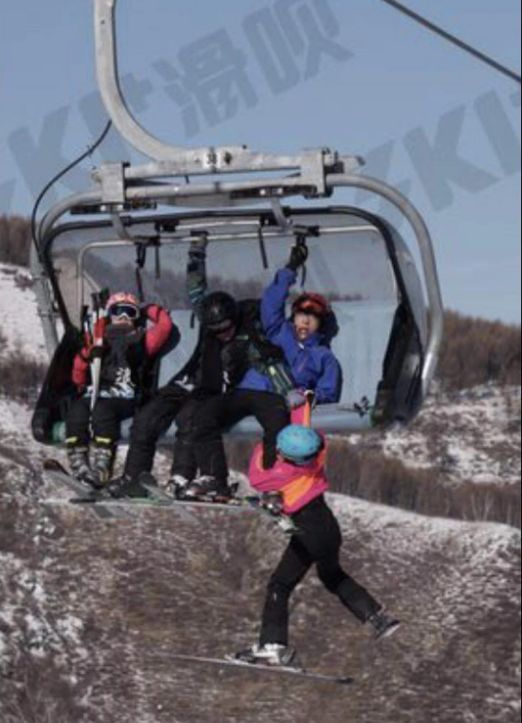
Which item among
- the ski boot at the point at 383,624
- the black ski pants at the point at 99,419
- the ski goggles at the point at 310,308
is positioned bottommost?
the ski boot at the point at 383,624

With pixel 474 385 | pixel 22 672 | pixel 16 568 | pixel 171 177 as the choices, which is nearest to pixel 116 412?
pixel 171 177

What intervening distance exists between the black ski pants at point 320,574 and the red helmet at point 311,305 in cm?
94

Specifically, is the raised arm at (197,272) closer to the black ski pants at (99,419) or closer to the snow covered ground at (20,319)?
the black ski pants at (99,419)

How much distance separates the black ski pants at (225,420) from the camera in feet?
36.6

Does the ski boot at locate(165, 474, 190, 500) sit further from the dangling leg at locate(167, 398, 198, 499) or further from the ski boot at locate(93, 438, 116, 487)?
the ski boot at locate(93, 438, 116, 487)

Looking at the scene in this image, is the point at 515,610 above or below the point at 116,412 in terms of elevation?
below

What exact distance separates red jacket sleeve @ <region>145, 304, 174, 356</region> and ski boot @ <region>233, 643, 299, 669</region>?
1.65 meters

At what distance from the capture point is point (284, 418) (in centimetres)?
1116

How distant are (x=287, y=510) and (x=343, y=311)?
1071 millimetres

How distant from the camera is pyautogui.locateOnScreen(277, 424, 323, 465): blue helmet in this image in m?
10.9

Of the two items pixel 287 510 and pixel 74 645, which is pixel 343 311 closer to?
pixel 287 510

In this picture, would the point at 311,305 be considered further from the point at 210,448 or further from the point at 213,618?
the point at 213,618

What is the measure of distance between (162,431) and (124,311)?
67 cm

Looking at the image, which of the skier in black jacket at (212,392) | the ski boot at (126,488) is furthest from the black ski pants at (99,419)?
the ski boot at (126,488)
